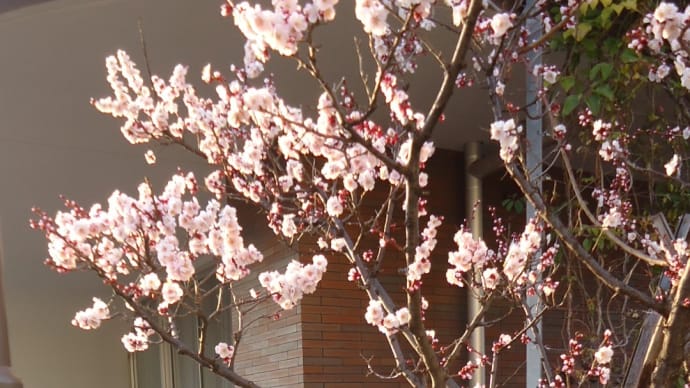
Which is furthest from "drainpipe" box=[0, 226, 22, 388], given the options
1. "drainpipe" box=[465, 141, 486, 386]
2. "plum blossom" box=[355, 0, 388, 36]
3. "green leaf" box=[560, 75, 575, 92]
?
"drainpipe" box=[465, 141, 486, 386]

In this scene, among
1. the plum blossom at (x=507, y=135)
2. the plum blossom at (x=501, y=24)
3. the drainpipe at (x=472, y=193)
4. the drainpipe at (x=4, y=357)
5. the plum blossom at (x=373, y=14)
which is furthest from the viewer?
the drainpipe at (x=472, y=193)

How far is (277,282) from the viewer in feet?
7.86

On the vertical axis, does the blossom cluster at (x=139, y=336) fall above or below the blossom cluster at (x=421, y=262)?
below

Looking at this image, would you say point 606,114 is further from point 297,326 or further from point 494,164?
point 297,326

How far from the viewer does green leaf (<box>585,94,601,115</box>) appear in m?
2.45

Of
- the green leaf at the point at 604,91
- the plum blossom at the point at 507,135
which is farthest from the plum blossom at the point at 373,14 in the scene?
the green leaf at the point at 604,91

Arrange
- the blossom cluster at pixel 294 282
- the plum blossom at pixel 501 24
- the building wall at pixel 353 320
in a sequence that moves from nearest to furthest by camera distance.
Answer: the plum blossom at pixel 501 24 < the blossom cluster at pixel 294 282 < the building wall at pixel 353 320

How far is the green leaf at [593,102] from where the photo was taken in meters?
2.45

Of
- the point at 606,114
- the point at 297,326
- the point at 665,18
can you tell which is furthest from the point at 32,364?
the point at 665,18

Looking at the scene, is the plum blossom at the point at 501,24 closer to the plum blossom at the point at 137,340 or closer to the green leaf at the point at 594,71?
the green leaf at the point at 594,71

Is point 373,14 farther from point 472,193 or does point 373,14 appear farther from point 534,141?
point 472,193

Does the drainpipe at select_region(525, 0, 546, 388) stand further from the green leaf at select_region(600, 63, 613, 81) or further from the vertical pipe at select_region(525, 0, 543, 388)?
the green leaf at select_region(600, 63, 613, 81)

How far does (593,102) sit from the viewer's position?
247cm

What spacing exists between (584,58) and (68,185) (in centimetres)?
401
